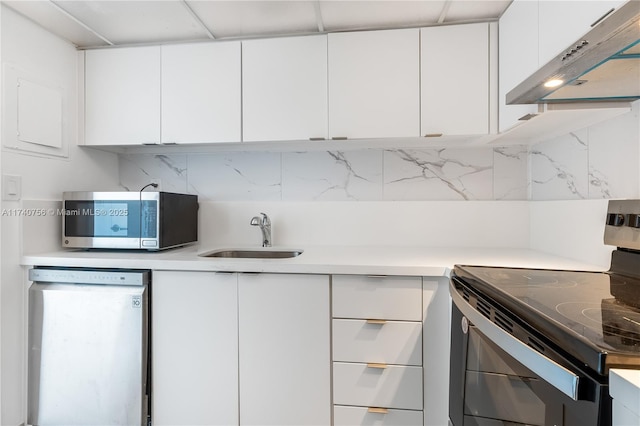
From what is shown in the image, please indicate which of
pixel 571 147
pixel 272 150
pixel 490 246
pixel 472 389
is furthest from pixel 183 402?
pixel 571 147

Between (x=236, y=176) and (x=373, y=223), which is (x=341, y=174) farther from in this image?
(x=236, y=176)

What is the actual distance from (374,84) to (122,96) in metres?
1.39

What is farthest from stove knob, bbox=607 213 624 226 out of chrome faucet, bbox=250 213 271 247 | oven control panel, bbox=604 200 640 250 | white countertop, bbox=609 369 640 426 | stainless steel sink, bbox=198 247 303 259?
chrome faucet, bbox=250 213 271 247

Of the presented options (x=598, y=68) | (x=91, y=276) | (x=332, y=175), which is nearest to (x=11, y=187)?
(x=91, y=276)

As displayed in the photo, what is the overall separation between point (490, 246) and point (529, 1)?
47.4 inches

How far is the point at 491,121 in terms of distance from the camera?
1.64 m

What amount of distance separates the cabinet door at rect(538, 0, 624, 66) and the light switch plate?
89.0 inches

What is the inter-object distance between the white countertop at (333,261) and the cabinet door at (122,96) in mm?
657

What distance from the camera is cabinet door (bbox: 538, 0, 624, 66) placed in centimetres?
91

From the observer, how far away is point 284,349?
143 cm

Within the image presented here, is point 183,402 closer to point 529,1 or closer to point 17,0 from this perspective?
point 17,0

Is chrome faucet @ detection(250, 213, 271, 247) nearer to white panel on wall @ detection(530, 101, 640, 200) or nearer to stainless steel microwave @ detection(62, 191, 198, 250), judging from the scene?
stainless steel microwave @ detection(62, 191, 198, 250)

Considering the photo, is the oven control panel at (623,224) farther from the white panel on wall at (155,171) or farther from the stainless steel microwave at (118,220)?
the white panel on wall at (155,171)

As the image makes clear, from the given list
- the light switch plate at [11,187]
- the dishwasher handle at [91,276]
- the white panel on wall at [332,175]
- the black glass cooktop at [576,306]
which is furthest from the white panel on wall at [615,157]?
the light switch plate at [11,187]
